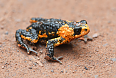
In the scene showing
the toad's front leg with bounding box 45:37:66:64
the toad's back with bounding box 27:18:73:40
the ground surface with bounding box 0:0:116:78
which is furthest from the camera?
the toad's back with bounding box 27:18:73:40

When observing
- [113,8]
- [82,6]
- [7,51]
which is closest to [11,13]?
[7,51]

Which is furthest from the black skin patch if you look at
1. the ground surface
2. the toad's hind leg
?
the ground surface

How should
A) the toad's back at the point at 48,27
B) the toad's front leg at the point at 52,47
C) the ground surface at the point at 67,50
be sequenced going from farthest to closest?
the toad's back at the point at 48,27, the toad's front leg at the point at 52,47, the ground surface at the point at 67,50

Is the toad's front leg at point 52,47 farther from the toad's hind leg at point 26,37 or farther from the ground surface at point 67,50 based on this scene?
the toad's hind leg at point 26,37

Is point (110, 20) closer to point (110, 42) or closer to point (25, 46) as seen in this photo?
point (110, 42)

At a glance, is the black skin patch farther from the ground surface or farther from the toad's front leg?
the ground surface

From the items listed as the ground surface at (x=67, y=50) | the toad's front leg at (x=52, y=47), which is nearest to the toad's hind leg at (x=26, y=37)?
the ground surface at (x=67, y=50)
